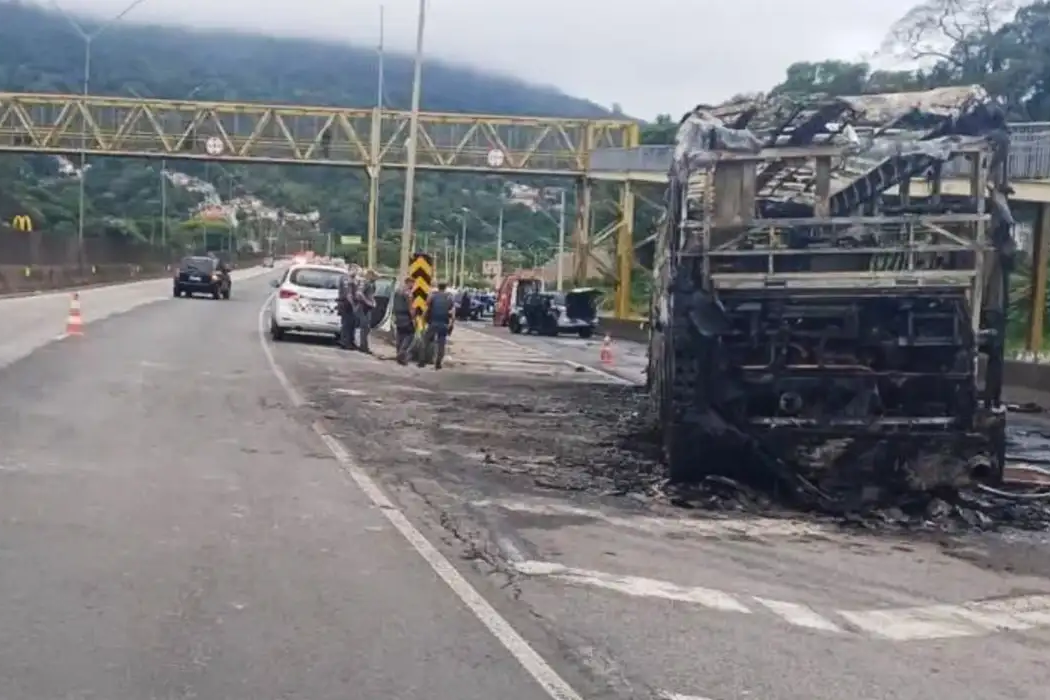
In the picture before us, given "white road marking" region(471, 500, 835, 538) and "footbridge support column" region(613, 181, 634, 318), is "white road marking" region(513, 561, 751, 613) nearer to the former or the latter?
"white road marking" region(471, 500, 835, 538)

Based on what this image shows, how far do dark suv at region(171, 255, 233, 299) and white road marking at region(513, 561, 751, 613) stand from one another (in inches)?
2005

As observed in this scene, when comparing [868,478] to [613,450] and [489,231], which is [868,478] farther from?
[489,231]

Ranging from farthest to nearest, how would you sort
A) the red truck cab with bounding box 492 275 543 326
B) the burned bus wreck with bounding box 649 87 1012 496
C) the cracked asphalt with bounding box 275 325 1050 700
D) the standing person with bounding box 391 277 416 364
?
the red truck cab with bounding box 492 275 543 326, the standing person with bounding box 391 277 416 364, the burned bus wreck with bounding box 649 87 1012 496, the cracked asphalt with bounding box 275 325 1050 700

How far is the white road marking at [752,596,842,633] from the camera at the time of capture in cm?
830

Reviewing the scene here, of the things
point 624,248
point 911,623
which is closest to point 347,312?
point 911,623

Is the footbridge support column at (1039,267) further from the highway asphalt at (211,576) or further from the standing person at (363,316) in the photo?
the highway asphalt at (211,576)

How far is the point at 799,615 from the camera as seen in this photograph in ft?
28.1

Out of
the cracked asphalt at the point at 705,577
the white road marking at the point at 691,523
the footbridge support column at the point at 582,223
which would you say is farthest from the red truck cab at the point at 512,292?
the white road marking at the point at 691,523

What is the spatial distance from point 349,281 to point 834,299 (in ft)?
70.5

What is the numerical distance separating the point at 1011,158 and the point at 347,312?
13.4 meters

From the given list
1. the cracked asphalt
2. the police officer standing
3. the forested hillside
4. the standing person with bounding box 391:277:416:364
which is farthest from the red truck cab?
the cracked asphalt

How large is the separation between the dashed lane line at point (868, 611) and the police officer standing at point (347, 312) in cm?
2342

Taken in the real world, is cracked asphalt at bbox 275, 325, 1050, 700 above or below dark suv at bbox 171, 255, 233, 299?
below

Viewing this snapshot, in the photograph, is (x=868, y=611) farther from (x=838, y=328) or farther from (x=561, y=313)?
(x=561, y=313)
